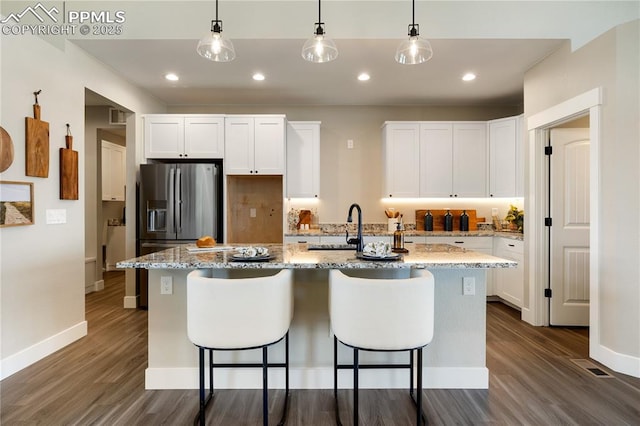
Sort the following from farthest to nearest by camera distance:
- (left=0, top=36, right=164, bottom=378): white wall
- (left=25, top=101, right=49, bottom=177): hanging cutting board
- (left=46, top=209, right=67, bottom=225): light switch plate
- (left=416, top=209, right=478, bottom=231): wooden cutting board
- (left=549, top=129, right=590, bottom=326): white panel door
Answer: (left=416, top=209, right=478, bottom=231): wooden cutting board
(left=549, top=129, right=590, bottom=326): white panel door
(left=46, top=209, right=67, bottom=225): light switch plate
(left=25, top=101, right=49, bottom=177): hanging cutting board
(left=0, top=36, right=164, bottom=378): white wall

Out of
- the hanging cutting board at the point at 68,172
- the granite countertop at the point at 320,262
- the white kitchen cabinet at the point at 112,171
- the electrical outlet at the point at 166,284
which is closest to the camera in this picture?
the granite countertop at the point at 320,262

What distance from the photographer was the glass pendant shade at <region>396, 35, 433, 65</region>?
7.09ft

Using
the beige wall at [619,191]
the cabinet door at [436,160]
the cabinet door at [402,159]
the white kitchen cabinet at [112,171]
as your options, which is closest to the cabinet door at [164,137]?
the white kitchen cabinet at [112,171]

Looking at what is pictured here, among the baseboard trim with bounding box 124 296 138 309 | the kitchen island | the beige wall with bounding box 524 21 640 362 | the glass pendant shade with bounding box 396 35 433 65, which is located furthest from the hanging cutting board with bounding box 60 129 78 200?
the beige wall with bounding box 524 21 640 362

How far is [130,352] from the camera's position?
2895mm

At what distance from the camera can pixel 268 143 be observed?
430 centimetres

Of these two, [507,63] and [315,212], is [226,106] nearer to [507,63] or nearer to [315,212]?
[315,212]

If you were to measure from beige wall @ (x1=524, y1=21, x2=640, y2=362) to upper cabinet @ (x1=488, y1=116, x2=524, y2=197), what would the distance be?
1598mm

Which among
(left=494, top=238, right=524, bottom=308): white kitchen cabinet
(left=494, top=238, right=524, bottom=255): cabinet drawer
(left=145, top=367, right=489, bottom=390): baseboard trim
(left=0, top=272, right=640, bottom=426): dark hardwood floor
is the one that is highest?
(left=494, top=238, right=524, bottom=255): cabinet drawer

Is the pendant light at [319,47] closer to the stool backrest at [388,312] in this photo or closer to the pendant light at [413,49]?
the pendant light at [413,49]

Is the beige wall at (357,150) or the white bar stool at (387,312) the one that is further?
the beige wall at (357,150)

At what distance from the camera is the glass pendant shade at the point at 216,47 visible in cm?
214

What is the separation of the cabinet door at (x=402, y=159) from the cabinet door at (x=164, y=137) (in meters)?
2.78

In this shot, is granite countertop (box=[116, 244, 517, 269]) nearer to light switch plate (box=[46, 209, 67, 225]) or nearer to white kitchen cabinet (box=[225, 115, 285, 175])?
light switch plate (box=[46, 209, 67, 225])
